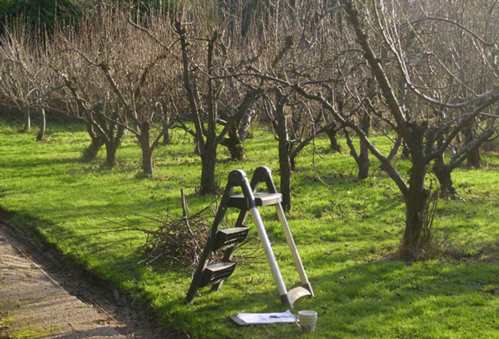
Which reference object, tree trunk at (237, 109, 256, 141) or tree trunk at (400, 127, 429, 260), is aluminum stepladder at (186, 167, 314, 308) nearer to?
tree trunk at (400, 127, 429, 260)

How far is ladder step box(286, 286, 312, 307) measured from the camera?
20.6 ft

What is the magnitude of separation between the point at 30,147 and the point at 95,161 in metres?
5.26

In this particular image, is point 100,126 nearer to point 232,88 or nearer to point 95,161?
point 95,161

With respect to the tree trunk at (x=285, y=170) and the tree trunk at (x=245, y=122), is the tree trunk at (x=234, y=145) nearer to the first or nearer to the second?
the tree trunk at (x=245, y=122)

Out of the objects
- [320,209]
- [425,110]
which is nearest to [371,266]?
[320,209]

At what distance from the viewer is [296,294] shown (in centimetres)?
646

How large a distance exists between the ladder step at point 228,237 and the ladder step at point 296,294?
65 cm

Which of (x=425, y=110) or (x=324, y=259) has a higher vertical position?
(x=425, y=110)

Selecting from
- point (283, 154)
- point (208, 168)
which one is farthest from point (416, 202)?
point (208, 168)

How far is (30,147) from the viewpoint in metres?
23.2

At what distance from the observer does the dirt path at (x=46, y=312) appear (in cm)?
646

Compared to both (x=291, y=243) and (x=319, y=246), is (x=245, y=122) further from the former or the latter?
(x=291, y=243)

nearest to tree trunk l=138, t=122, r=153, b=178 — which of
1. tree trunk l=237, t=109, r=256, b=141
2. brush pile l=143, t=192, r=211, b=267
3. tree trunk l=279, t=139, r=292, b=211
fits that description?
tree trunk l=237, t=109, r=256, b=141

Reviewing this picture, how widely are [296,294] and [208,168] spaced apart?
6882 mm
